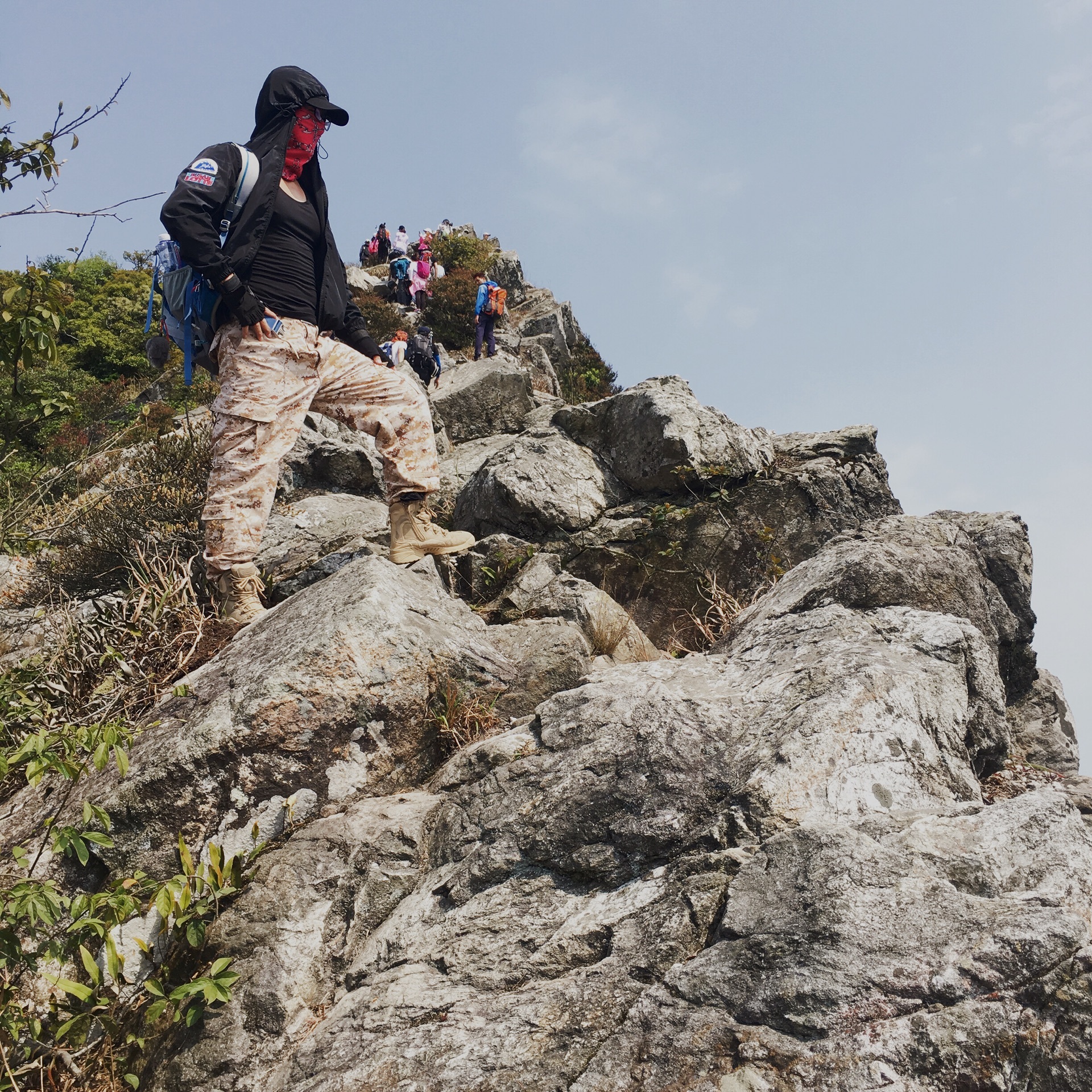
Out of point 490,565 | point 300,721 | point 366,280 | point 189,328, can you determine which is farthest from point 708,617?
point 366,280

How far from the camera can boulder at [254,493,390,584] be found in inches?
232

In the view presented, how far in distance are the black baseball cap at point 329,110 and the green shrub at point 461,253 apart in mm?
27162

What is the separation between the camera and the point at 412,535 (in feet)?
16.6

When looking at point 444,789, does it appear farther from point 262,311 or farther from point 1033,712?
point 1033,712

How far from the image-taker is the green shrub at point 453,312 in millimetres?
22531

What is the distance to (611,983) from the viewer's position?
2.19m

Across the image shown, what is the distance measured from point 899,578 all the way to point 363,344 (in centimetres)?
332

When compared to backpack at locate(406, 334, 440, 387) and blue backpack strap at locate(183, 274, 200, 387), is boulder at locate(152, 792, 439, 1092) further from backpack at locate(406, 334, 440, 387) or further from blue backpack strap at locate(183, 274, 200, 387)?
backpack at locate(406, 334, 440, 387)

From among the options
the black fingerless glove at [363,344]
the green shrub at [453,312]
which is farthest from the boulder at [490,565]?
the green shrub at [453,312]

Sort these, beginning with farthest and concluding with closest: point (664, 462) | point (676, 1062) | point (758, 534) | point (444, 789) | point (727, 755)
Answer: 1. point (664, 462)
2. point (758, 534)
3. point (444, 789)
4. point (727, 755)
5. point (676, 1062)

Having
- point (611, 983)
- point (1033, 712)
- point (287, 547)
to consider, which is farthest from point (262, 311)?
point (1033, 712)

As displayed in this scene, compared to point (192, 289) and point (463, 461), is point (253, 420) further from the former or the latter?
point (463, 461)

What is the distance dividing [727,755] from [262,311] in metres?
3.24

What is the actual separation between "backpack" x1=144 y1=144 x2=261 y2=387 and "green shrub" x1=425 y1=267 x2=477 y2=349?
708 inches
